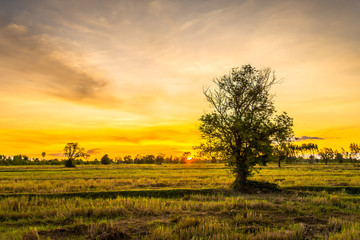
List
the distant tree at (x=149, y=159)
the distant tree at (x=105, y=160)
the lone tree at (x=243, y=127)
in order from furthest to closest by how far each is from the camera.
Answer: the distant tree at (x=149, y=159) < the distant tree at (x=105, y=160) < the lone tree at (x=243, y=127)

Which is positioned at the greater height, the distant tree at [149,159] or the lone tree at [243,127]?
the lone tree at [243,127]

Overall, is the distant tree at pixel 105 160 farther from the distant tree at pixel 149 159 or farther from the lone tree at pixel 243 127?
the lone tree at pixel 243 127

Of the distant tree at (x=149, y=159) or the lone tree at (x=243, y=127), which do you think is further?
the distant tree at (x=149, y=159)

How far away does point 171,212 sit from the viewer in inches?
567

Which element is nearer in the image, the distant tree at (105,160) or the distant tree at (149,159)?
the distant tree at (105,160)

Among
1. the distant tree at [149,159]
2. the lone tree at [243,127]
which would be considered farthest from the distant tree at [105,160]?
the lone tree at [243,127]

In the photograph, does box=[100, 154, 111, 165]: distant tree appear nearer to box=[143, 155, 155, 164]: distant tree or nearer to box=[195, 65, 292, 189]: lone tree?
box=[143, 155, 155, 164]: distant tree

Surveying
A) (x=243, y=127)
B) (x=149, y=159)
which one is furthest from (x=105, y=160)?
(x=243, y=127)

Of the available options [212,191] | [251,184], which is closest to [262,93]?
[251,184]

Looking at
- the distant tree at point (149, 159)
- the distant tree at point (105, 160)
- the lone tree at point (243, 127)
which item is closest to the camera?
the lone tree at point (243, 127)

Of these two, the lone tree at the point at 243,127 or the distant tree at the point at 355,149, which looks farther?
the distant tree at the point at 355,149

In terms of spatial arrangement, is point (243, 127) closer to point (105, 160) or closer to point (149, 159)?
point (105, 160)

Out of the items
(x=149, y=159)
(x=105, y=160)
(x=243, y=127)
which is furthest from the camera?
(x=149, y=159)

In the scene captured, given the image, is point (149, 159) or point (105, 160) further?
point (149, 159)
